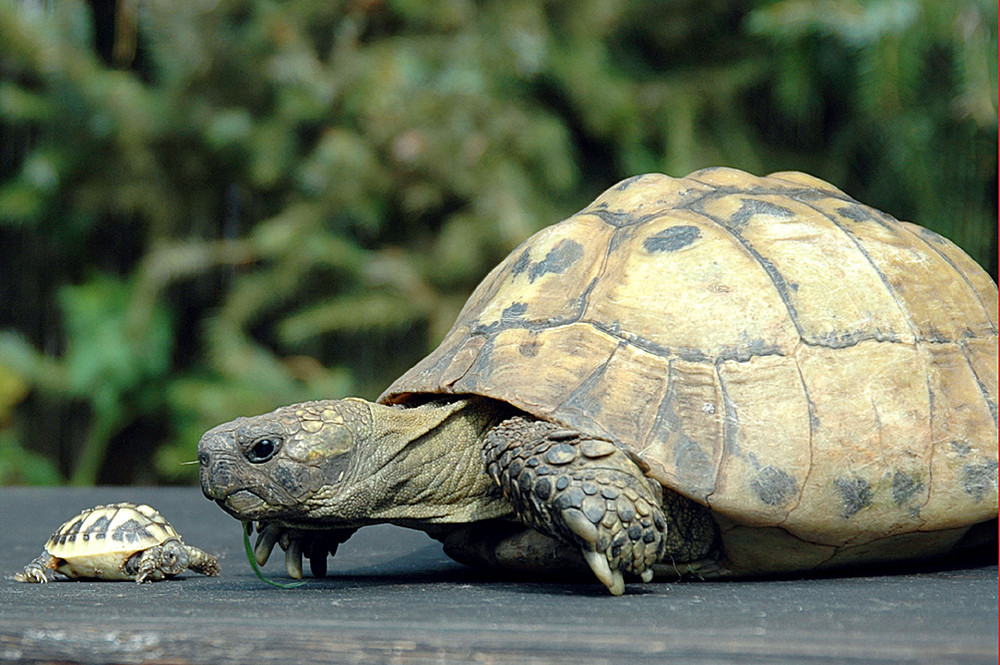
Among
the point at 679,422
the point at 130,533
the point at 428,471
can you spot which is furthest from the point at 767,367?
the point at 130,533

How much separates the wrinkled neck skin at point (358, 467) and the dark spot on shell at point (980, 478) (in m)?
0.82

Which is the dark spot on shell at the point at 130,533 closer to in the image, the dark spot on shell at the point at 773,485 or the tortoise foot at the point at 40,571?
the tortoise foot at the point at 40,571

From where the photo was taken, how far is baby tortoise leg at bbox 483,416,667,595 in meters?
1.54

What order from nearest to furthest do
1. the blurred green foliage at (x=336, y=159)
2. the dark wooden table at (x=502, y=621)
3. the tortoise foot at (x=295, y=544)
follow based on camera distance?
the dark wooden table at (x=502, y=621) < the tortoise foot at (x=295, y=544) < the blurred green foliage at (x=336, y=159)

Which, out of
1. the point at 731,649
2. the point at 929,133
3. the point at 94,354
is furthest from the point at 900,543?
the point at 94,354

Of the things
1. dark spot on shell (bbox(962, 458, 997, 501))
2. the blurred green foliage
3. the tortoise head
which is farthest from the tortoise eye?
the blurred green foliage

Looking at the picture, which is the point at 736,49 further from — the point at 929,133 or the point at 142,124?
the point at 142,124

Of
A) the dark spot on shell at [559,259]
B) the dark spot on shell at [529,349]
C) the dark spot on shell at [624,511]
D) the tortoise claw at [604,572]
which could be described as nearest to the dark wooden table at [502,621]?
the tortoise claw at [604,572]

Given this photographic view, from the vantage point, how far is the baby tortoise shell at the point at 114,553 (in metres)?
1.96

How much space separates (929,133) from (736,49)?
147 cm

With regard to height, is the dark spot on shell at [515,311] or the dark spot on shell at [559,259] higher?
the dark spot on shell at [559,259]

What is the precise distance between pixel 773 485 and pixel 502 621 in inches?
24.4

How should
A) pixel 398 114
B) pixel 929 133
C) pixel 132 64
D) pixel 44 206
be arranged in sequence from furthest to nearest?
pixel 132 64 → pixel 44 206 → pixel 398 114 → pixel 929 133

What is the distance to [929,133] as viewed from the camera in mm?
4754
